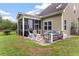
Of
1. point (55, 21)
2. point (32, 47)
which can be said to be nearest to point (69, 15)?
point (55, 21)

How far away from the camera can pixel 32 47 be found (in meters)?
3.75

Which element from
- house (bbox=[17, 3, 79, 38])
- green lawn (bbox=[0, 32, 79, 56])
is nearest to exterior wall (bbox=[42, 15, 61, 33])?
house (bbox=[17, 3, 79, 38])

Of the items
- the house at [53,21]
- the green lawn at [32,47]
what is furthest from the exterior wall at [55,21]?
the green lawn at [32,47]

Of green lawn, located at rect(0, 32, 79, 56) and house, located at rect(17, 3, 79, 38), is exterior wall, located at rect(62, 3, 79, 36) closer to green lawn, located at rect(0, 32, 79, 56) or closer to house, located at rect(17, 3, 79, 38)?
house, located at rect(17, 3, 79, 38)

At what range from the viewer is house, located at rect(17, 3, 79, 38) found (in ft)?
12.3

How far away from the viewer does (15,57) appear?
3.74 m

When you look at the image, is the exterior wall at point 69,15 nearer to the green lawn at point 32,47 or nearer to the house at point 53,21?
the house at point 53,21

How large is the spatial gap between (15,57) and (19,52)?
7 cm

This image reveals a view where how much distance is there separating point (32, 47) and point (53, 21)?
1.17ft

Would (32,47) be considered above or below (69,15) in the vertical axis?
below

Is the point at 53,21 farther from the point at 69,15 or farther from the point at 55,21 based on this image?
the point at 69,15

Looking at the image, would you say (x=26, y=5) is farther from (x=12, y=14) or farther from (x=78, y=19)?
(x=78, y=19)

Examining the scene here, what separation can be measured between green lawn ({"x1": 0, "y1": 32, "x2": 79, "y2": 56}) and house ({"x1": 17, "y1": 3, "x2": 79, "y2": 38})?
84 millimetres

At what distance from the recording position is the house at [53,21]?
3734 mm
